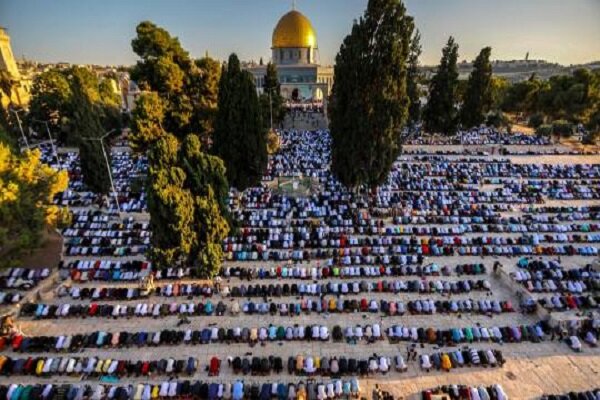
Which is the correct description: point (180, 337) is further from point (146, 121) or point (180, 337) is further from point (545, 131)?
point (545, 131)

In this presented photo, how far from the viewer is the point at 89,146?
31.7 meters

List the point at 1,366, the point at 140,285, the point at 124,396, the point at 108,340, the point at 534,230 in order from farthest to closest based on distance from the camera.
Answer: the point at 534,230 < the point at 140,285 < the point at 108,340 < the point at 1,366 < the point at 124,396

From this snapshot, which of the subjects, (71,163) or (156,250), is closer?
(156,250)

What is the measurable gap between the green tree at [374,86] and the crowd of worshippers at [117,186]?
21512mm

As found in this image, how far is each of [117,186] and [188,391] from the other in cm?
2965

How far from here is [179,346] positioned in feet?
59.0

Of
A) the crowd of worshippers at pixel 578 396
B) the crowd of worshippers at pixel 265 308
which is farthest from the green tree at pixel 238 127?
the crowd of worshippers at pixel 578 396

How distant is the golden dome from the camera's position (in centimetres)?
9100

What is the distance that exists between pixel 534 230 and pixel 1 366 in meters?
36.5

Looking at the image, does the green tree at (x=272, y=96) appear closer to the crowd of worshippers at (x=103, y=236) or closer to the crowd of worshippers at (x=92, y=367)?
the crowd of worshippers at (x=103, y=236)

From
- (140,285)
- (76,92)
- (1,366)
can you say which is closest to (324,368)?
(140,285)

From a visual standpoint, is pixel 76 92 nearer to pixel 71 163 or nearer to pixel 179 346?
pixel 71 163

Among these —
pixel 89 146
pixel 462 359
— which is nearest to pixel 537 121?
pixel 462 359

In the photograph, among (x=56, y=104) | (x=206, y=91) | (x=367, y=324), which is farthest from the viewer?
(x=56, y=104)
